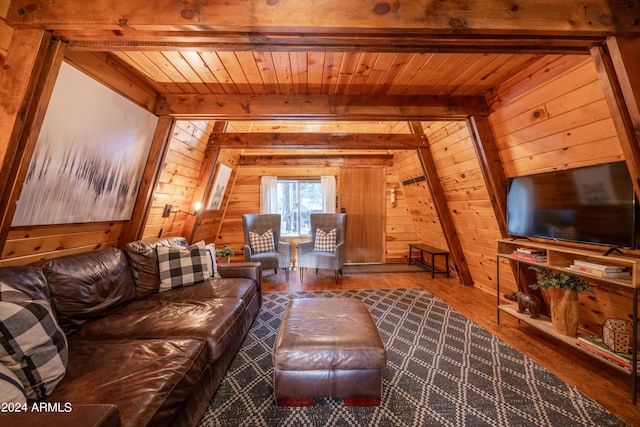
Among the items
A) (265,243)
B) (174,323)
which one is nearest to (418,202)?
(265,243)

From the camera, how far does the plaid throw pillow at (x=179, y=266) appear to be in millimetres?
2240

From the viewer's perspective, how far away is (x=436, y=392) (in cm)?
158

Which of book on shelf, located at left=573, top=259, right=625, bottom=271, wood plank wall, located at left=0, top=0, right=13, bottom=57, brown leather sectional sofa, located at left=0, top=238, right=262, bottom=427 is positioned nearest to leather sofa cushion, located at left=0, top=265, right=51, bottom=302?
brown leather sectional sofa, located at left=0, top=238, right=262, bottom=427

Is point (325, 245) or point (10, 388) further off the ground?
point (325, 245)

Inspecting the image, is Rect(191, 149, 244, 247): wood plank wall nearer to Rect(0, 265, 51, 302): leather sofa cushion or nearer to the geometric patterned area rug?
Rect(0, 265, 51, 302): leather sofa cushion

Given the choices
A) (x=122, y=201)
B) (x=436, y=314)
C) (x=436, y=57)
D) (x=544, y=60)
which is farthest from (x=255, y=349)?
(x=544, y=60)

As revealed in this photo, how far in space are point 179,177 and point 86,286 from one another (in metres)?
1.71

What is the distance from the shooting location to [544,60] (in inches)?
68.6

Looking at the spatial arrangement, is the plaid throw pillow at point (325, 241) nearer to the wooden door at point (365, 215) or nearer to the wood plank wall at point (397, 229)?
the wooden door at point (365, 215)

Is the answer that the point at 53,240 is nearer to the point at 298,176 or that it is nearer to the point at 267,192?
the point at 267,192

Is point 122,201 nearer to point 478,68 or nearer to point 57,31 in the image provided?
point 57,31

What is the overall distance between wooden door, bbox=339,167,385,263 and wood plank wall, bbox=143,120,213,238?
2.85m

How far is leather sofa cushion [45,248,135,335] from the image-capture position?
152 centimetres

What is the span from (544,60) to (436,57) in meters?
0.75
